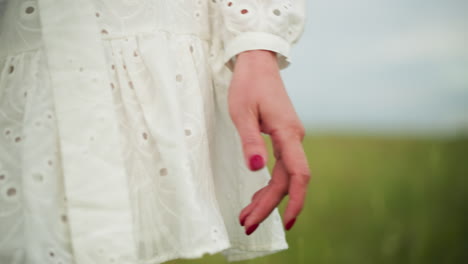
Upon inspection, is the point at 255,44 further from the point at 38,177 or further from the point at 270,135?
the point at 38,177

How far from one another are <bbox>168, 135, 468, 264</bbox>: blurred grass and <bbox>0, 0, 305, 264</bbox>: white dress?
1317 millimetres

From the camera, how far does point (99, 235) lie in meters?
0.68

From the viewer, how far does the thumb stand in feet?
2.32

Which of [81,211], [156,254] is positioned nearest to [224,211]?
[156,254]

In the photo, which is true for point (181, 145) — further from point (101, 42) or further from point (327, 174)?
point (327, 174)

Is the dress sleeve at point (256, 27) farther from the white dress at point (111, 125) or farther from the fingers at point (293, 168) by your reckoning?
the fingers at point (293, 168)

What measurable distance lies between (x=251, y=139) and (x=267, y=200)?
10cm

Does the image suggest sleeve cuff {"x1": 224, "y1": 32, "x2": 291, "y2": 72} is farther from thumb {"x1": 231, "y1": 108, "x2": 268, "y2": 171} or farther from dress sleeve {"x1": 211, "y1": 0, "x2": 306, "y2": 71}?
thumb {"x1": 231, "y1": 108, "x2": 268, "y2": 171}

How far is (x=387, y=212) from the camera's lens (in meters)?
3.48

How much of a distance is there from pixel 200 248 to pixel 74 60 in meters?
0.34

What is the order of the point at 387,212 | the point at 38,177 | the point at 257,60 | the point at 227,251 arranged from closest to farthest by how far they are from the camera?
1. the point at 38,177
2. the point at 257,60
3. the point at 227,251
4. the point at 387,212

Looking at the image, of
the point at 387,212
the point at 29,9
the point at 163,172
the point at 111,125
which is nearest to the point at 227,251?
the point at 163,172

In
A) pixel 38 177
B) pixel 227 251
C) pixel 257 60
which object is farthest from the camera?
pixel 227 251

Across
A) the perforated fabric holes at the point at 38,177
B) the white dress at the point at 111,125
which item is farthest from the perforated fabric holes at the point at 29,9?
the perforated fabric holes at the point at 38,177
